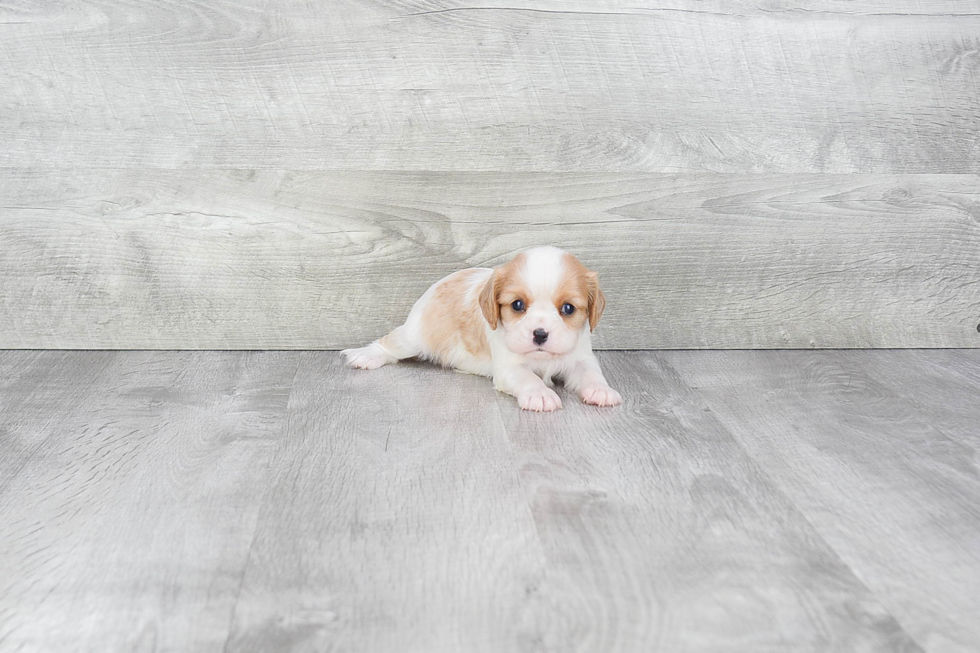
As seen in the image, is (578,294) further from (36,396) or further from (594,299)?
(36,396)

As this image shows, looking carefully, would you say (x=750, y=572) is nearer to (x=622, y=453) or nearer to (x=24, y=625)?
(x=622, y=453)

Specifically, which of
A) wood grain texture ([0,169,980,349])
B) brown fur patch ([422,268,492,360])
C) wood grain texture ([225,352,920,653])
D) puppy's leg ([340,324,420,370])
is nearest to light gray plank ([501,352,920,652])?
wood grain texture ([225,352,920,653])

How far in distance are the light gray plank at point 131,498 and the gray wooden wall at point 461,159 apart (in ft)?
0.77

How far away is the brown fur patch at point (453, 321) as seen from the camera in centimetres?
186

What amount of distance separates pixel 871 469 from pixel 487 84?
1139 millimetres

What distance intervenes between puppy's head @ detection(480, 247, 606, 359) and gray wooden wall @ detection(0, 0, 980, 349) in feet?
1.08

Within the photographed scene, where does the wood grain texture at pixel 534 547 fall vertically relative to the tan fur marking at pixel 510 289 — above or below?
below

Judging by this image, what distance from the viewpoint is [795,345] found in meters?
2.13

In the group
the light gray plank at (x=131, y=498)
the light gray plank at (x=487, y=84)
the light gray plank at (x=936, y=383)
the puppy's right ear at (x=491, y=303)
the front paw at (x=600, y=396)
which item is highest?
the light gray plank at (x=487, y=84)

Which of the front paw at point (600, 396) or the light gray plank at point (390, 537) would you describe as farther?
the front paw at point (600, 396)

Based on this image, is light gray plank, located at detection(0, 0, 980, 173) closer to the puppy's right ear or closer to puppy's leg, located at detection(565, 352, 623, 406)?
the puppy's right ear

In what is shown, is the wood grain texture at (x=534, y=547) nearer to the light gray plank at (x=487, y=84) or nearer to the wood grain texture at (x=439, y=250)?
the wood grain texture at (x=439, y=250)

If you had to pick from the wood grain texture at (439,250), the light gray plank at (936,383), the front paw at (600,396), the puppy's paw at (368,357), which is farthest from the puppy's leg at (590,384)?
the light gray plank at (936,383)

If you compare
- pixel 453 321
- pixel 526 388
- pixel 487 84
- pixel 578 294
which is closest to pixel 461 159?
pixel 487 84
